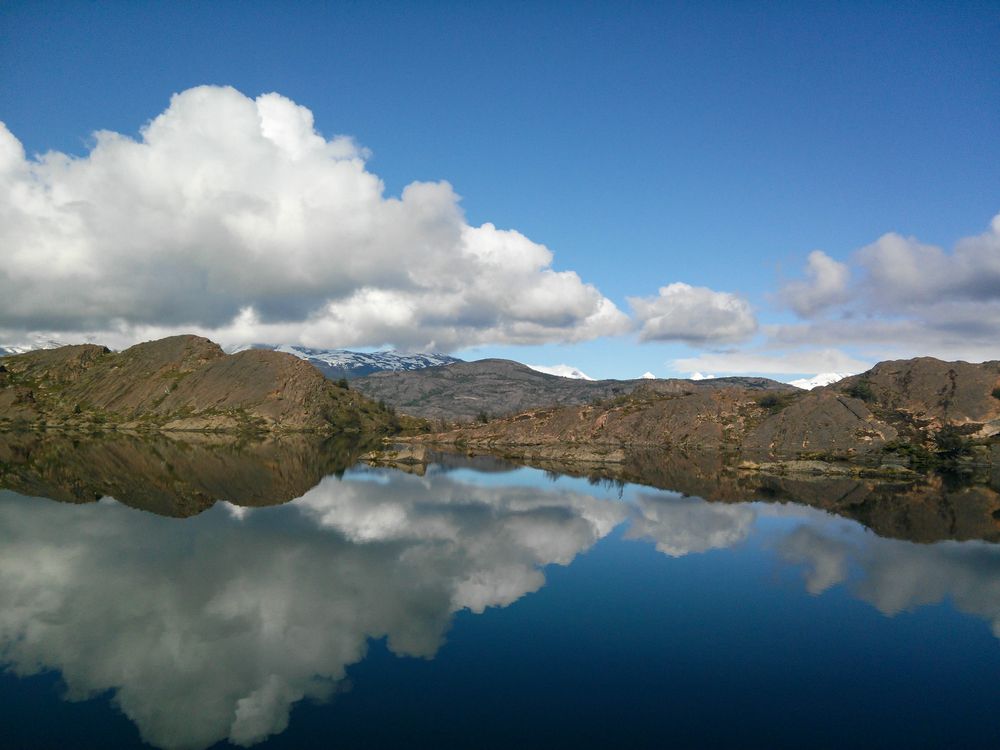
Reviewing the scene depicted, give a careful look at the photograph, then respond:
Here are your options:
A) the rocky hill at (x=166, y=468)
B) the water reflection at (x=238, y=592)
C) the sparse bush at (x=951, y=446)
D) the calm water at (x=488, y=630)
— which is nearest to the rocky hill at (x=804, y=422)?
the sparse bush at (x=951, y=446)

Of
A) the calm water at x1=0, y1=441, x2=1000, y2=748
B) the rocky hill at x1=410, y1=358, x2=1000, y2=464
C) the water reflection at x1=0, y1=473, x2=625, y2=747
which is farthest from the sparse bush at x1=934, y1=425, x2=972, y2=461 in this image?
the water reflection at x1=0, y1=473, x2=625, y2=747

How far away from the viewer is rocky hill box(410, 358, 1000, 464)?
5428 inches

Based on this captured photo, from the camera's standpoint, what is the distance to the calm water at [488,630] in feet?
76.7

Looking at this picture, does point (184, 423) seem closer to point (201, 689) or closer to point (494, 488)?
point (494, 488)

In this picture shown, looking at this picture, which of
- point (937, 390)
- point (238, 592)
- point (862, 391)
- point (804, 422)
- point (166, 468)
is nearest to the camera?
point (238, 592)

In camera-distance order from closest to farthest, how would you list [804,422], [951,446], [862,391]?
1. [951,446]
2. [804,422]
3. [862,391]

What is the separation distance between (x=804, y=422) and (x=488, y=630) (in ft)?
451

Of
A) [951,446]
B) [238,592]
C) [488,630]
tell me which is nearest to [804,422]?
[951,446]

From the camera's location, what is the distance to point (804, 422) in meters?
149

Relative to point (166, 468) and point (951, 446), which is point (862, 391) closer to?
point (951, 446)

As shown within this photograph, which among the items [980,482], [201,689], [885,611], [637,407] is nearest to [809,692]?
[885,611]

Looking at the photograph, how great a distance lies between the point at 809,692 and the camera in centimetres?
2628

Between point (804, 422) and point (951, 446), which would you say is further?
point (804, 422)

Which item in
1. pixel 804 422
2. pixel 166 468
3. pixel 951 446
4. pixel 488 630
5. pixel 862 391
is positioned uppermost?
pixel 862 391
